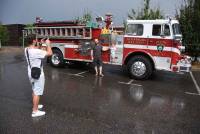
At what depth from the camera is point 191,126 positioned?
645 cm

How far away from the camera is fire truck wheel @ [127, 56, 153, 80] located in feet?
39.3

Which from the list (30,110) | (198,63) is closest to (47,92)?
(30,110)

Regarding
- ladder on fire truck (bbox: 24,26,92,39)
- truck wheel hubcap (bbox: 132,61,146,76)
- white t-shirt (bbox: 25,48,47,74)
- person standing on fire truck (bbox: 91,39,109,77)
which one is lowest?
truck wheel hubcap (bbox: 132,61,146,76)

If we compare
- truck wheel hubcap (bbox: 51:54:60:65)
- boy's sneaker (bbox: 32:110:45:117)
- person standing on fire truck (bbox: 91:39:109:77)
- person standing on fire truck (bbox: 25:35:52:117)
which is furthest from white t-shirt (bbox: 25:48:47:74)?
truck wheel hubcap (bbox: 51:54:60:65)

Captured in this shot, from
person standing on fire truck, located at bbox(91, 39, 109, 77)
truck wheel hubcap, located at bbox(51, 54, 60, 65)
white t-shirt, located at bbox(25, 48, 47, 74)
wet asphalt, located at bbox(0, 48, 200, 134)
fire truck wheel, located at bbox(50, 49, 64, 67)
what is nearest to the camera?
wet asphalt, located at bbox(0, 48, 200, 134)

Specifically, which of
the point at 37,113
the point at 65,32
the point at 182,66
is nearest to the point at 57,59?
the point at 65,32

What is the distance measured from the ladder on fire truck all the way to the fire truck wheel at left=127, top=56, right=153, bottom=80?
96.8 inches

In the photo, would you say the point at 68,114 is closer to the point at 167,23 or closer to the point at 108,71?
the point at 167,23

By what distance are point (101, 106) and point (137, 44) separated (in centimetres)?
493

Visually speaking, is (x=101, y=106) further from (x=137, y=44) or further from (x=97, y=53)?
(x=97, y=53)

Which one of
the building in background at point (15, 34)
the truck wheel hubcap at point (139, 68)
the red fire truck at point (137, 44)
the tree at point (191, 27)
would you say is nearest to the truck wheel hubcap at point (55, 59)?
the red fire truck at point (137, 44)

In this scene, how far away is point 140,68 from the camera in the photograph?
12148mm

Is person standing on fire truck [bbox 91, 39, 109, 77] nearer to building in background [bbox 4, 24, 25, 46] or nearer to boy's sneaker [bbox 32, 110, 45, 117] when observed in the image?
boy's sneaker [bbox 32, 110, 45, 117]

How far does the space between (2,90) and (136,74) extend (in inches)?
211
